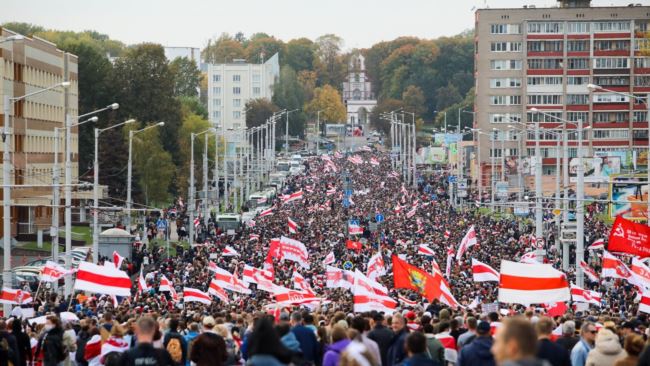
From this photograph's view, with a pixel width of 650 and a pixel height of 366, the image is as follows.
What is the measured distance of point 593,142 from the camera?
140875 millimetres

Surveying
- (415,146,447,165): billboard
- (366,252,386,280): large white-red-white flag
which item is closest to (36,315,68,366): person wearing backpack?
(366,252,386,280): large white-red-white flag

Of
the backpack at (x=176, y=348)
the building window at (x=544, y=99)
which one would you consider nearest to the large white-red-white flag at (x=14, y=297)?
the backpack at (x=176, y=348)

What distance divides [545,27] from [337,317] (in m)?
122

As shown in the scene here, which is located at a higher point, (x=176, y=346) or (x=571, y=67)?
(x=571, y=67)

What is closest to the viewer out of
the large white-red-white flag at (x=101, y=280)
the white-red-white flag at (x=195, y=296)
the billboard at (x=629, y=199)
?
the large white-red-white flag at (x=101, y=280)

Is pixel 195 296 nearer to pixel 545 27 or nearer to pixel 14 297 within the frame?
pixel 14 297

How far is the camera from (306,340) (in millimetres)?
17375

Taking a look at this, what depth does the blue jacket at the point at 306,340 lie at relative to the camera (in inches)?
682

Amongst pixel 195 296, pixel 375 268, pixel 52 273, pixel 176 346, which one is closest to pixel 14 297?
pixel 195 296

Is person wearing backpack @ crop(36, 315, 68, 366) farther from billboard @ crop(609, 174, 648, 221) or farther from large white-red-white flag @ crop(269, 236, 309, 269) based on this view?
billboard @ crop(609, 174, 648, 221)

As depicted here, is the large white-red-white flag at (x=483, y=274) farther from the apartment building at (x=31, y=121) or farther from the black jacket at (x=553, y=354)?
the apartment building at (x=31, y=121)

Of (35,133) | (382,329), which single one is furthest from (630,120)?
(382,329)

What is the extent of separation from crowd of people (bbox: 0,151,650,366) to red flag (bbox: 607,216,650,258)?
4.31 feet

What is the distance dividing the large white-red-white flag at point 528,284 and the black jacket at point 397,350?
7102 mm
